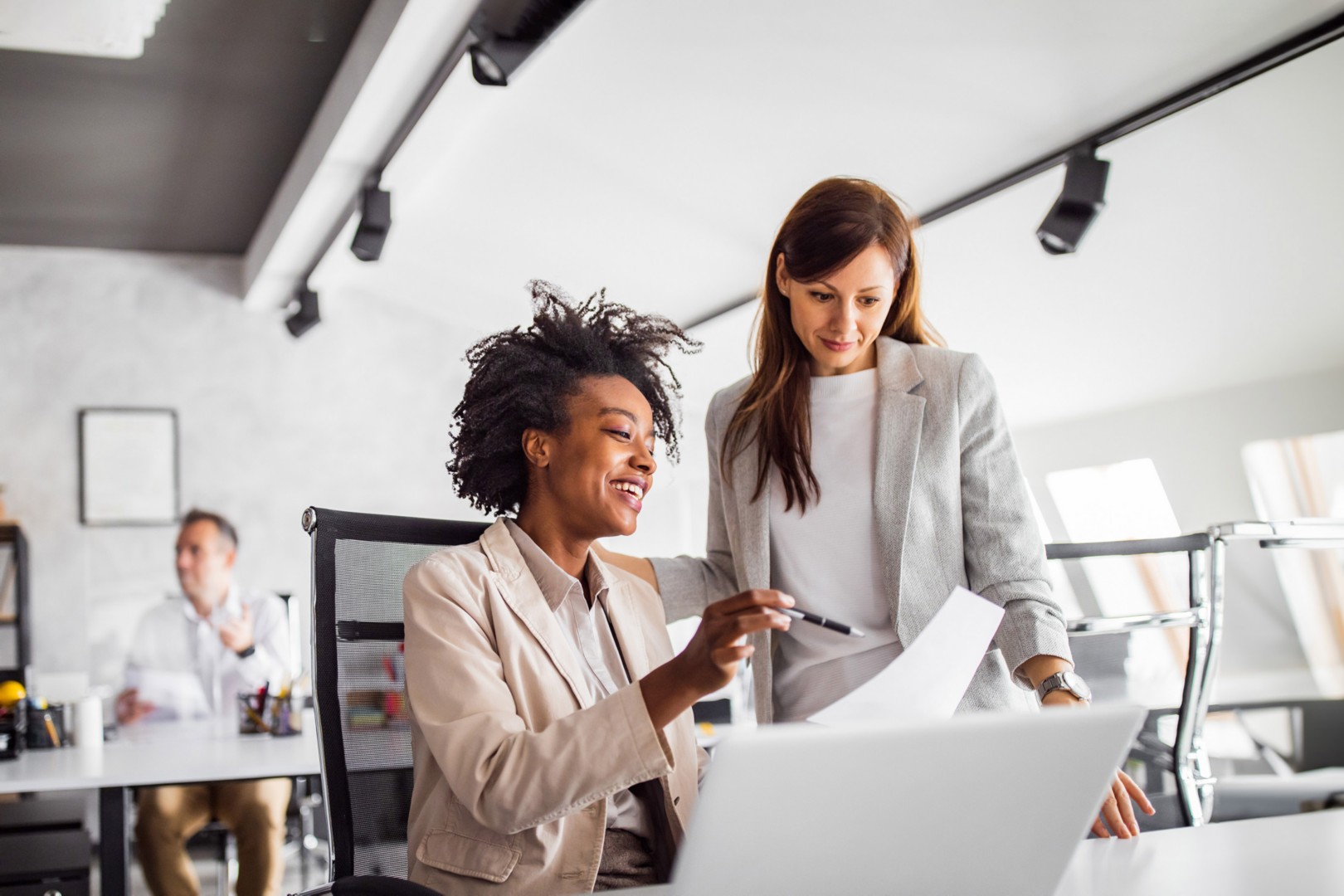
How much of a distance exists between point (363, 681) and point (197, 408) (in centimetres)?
565

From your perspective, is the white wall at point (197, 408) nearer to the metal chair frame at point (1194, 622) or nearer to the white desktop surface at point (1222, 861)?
the metal chair frame at point (1194, 622)

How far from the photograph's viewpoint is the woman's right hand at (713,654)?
37.6 inches

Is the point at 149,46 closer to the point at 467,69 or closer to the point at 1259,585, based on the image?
the point at 467,69

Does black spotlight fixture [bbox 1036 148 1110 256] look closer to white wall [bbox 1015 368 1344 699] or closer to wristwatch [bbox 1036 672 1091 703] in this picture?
white wall [bbox 1015 368 1344 699]

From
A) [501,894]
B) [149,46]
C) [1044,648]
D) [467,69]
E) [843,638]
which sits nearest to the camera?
[501,894]

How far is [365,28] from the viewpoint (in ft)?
12.8

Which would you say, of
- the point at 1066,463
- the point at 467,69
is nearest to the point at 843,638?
the point at 467,69

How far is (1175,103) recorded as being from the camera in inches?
137

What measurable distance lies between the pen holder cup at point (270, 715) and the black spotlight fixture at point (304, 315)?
138 inches

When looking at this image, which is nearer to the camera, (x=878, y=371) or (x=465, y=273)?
(x=878, y=371)

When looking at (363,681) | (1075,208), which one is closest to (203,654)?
(363,681)

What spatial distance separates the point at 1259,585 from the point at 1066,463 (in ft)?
3.32

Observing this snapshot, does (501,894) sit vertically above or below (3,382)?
below

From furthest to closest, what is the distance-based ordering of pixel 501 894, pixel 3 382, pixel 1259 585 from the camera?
pixel 3 382, pixel 1259 585, pixel 501 894
